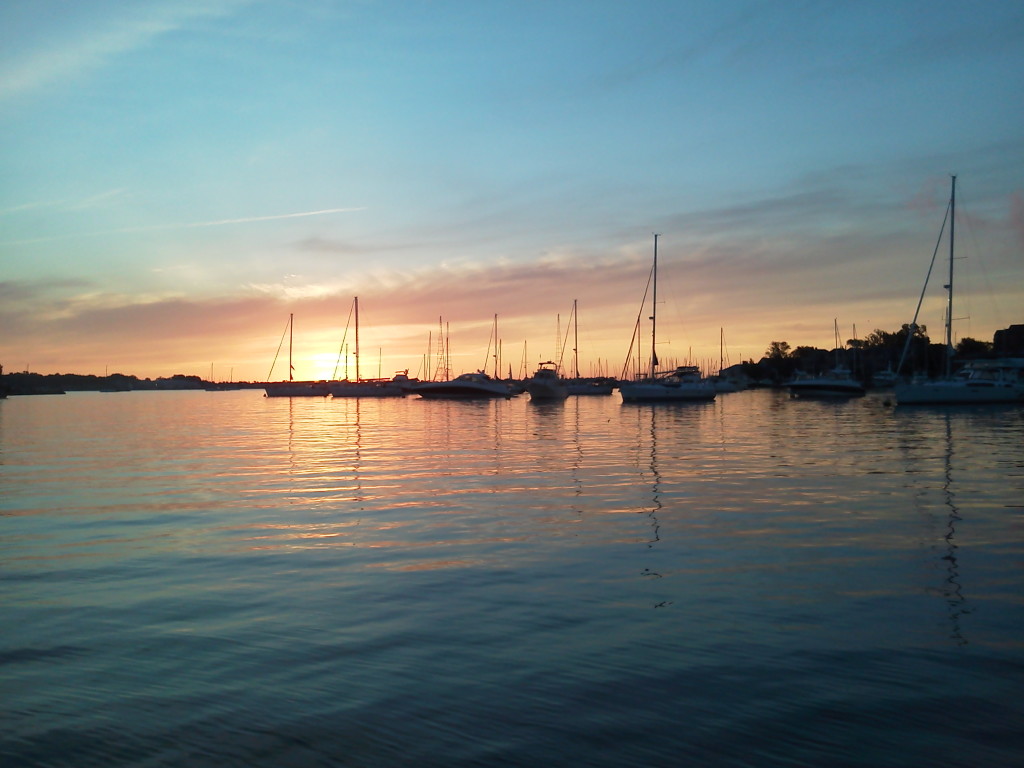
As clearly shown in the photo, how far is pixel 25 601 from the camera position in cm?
1035

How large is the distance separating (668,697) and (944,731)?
2.09 meters

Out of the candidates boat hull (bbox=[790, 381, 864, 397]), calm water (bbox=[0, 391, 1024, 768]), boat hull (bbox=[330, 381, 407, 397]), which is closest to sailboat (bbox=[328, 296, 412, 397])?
boat hull (bbox=[330, 381, 407, 397])

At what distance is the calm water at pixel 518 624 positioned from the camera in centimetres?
622

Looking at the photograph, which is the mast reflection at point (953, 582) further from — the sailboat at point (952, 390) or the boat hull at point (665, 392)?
the boat hull at point (665, 392)

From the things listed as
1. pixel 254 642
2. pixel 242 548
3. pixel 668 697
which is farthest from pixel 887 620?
pixel 242 548

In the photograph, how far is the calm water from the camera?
6.22 metres

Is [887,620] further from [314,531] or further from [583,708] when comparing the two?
[314,531]

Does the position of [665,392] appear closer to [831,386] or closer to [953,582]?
[831,386]

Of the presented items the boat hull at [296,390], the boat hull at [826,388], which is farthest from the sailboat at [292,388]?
the boat hull at [826,388]

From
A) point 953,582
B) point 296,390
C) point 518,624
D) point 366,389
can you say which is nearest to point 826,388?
point 366,389

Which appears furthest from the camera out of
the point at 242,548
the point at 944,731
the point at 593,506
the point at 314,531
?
the point at 593,506

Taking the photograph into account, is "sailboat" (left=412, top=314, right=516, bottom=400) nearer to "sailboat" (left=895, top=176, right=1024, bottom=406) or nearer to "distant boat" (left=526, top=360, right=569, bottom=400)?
"distant boat" (left=526, top=360, right=569, bottom=400)

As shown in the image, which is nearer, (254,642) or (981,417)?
(254,642)

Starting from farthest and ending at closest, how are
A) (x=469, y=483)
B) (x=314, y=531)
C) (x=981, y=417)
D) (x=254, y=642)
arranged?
(x=981, y=417) → (x=469, y=483) → (x=314, y=531) → (x=254, y=642)
